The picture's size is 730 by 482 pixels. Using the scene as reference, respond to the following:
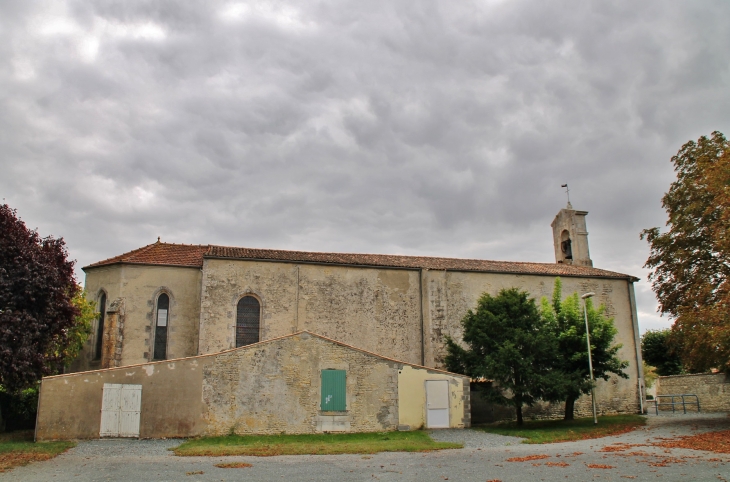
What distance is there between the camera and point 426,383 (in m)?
22.8

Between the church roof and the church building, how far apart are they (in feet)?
0.22

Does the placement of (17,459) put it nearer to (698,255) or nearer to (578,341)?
(578,341)

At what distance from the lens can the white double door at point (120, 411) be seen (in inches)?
778

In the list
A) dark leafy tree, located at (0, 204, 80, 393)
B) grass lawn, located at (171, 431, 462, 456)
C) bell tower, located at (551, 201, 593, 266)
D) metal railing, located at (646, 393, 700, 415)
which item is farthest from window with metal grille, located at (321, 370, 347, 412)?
bell tower, located at (551, 201, 593, 266)

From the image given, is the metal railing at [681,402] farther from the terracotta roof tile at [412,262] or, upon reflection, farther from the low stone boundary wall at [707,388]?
the terracotta roof tile at [412,262]

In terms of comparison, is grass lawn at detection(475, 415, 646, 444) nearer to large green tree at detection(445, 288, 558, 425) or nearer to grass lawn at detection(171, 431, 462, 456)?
large green tree at detection(445, 288, 558, 425)

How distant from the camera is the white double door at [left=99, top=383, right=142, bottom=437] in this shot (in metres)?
19.8

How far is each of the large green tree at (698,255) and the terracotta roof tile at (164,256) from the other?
21.8 meters

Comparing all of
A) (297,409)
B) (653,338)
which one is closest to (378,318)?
(297,409)

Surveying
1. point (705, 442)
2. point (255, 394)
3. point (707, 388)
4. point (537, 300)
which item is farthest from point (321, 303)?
point (707, 388)

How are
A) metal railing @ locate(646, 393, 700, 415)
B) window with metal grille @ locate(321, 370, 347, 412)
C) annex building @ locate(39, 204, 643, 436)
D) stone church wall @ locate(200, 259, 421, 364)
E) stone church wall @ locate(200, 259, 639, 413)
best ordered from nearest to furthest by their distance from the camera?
window with metal grille @ locate(321, 370, 347, 412), annex building @ locate(39, 204, 643, 436), stone church wall @ locate(200, 259, 421, 364), stone church wall @ locate(200, 259, 639, 413), metal railing @ locate(646, 393, 700, 415)

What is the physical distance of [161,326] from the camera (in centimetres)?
2661

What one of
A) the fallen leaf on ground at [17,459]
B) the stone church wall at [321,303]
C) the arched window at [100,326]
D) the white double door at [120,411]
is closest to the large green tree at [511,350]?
the stone church wall at [321,303]

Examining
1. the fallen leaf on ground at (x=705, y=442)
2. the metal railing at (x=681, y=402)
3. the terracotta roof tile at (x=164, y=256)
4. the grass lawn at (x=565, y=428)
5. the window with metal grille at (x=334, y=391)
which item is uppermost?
the terracotta roof tile at (x=164, y=256)
